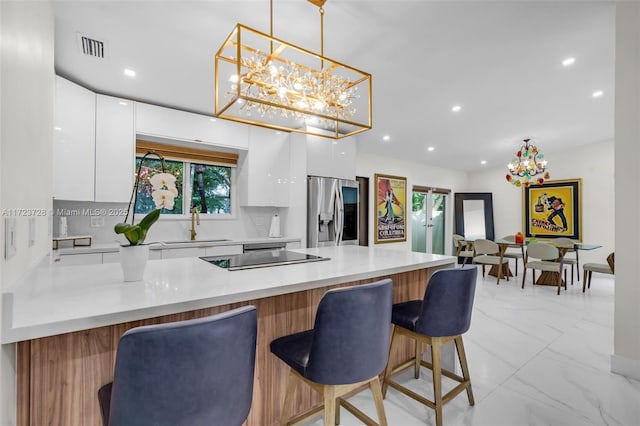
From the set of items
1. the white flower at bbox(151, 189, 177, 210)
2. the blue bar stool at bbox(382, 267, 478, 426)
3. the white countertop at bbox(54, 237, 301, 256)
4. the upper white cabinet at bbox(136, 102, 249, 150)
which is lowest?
the blue bar stool at bbox(382, 267, 478, 426)

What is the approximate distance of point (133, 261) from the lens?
1371 mm

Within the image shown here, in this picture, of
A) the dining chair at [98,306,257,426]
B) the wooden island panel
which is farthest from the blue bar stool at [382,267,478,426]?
the dining chair at [98,306,257,426]

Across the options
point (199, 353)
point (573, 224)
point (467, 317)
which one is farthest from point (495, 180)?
point (199, 353)

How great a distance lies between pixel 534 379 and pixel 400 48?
2828mm

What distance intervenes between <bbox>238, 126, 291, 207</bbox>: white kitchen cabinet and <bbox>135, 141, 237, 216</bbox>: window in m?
0.22

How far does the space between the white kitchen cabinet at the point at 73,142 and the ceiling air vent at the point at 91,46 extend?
0.43 meters

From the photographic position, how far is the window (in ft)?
12.0

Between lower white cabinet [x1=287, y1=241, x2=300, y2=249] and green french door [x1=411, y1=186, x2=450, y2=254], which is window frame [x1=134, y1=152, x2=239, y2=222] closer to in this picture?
lower white cabinet [x1=287, y1=241, x2=300, y2=249]

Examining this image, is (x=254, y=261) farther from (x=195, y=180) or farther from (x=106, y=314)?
(x=195, y=180)

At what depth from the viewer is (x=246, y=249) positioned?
3.64 m

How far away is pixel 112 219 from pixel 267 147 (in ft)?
6.30

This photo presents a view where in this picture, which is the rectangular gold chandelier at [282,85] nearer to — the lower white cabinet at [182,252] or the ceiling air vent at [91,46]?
the ceiling air vent at [91,46]

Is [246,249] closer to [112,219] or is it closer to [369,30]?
[112,219]

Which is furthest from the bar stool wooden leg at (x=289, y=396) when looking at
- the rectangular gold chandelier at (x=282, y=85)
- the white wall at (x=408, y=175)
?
the white wall at (x=408, y=175)
